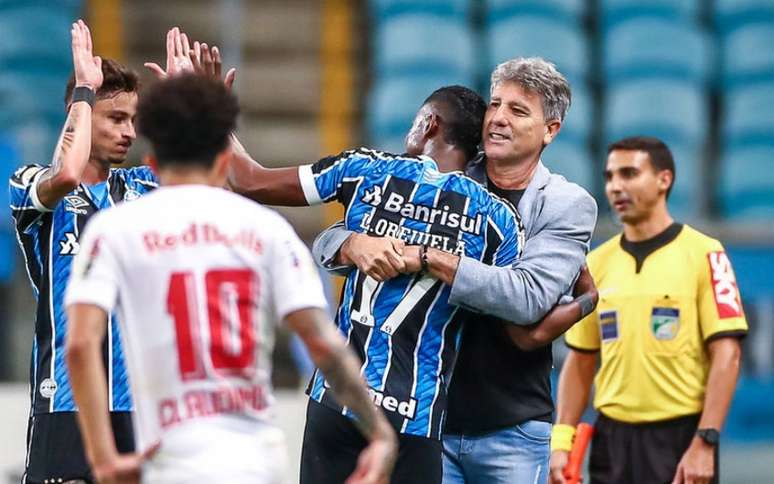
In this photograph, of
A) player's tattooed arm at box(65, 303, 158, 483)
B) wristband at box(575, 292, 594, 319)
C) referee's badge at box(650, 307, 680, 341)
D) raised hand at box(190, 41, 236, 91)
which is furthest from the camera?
referee's badge at box(650, 307, 680, 341)

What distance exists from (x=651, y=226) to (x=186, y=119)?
3294mm

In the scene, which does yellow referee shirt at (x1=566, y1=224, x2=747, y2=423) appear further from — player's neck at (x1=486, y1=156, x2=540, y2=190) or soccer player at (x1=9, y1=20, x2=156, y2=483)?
soccer player at (x1=9, y1=20, x2=156, y2=483)

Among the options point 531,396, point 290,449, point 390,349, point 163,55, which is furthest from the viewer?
point 163,55

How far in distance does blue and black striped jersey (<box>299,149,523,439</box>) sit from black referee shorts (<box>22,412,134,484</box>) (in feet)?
2.05

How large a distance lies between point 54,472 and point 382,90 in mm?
8100

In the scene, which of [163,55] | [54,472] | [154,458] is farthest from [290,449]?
[163,55]

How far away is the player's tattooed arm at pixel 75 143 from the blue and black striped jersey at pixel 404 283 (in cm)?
69

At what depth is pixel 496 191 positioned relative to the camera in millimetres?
4957

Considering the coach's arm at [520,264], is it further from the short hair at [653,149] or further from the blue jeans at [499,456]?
the short hair at [653,149]

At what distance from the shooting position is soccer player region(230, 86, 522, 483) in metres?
4.41

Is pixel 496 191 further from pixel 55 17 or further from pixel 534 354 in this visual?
pixel 55 17

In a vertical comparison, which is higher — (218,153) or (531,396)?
(218,153)

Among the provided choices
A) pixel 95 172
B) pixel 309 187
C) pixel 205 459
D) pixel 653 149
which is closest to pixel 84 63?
pixel 95 172

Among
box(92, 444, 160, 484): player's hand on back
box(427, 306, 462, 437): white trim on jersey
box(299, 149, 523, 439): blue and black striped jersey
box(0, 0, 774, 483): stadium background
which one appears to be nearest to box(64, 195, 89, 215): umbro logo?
box(299, 149, 523, 439): blue and black striped jersey
